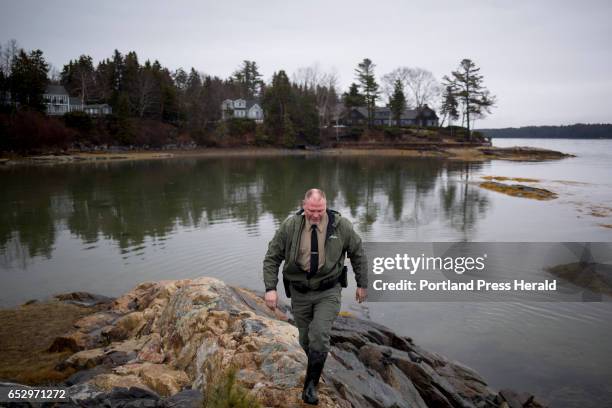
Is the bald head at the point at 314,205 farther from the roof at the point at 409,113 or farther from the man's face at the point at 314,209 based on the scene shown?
the roof at the point at 409,113

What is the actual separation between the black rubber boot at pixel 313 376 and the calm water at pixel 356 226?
4.96 m

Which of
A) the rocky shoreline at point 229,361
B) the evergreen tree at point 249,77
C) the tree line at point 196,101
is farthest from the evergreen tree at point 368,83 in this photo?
the rocky shoreline at point 229,361

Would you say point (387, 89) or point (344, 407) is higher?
point (387, 89)

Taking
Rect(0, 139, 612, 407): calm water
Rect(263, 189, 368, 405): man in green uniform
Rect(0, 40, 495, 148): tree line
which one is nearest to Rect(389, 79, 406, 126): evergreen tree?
Rect(0, 40, 495, 148): tree line

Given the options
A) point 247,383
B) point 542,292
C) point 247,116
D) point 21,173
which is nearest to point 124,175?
point 21,173

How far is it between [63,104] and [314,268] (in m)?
97.3

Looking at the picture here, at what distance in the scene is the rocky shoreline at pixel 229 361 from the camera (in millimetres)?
5379

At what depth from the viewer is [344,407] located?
5098 millimetres

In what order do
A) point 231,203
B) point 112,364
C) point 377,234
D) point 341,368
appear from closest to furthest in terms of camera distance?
1. point 341,368
2. point 112,364
3. point 377,234
4. point 231,203

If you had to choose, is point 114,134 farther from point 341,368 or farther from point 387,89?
point 341,368

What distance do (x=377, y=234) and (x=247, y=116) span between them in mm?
94768

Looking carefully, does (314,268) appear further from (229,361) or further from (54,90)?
(54,90)

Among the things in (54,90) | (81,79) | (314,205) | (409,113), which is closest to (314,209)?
(314,205)

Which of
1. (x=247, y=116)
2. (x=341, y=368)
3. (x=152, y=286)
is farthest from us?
(x=247, y=116)
